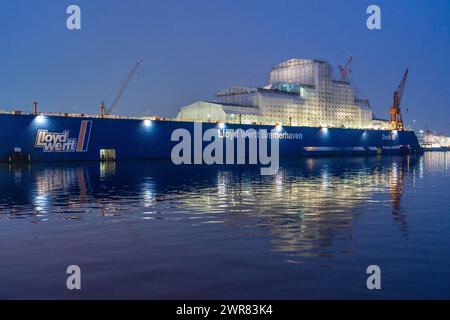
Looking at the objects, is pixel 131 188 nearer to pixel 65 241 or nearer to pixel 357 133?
pixel 65 241

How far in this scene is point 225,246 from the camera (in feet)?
42.8

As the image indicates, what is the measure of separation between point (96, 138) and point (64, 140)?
16.0ft

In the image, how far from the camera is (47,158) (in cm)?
6581

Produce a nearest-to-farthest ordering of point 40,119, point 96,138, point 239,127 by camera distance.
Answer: point 40,119 < point 96,138 < point 239,127

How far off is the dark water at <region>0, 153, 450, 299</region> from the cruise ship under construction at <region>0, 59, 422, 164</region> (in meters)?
44.0

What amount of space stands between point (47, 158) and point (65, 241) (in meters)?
55.8

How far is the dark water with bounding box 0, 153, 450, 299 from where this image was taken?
30.6 feet

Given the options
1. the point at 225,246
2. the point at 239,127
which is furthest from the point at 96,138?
the point at 225,246

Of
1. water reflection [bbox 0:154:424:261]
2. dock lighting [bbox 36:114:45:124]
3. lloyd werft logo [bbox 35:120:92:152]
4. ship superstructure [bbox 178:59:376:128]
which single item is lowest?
water reflection [bbox 0:154:424:261]

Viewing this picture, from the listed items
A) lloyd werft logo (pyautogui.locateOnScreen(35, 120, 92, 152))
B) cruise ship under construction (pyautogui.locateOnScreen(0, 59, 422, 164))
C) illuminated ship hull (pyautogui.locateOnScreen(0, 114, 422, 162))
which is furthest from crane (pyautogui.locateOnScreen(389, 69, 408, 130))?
lloyd werft logo (pyautogui.locateOnScreen(35, 120, 92, 152))

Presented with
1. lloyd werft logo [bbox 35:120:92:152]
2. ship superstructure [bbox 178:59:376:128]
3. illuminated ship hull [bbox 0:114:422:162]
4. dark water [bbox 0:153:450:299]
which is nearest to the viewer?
dark water [bbox 0:153:450:299]

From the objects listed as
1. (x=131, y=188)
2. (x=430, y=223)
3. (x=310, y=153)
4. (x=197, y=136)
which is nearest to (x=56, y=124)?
(x=197, y=136)

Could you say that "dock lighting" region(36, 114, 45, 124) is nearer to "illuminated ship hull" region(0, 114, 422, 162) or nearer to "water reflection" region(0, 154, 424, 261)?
"illuminated ship hull" region(0, 114, 422, 162)

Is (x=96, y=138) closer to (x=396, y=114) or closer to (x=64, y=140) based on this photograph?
(x=64, y=140)
